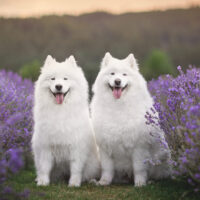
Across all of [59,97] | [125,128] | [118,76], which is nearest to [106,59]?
[118,76]

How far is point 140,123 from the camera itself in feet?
16.7

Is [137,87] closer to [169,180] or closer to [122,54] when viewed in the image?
[169,180]

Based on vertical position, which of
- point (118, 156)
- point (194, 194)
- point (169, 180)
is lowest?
point (194, 194)

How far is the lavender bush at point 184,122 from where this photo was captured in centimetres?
365

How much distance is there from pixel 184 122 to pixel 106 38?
1292 inches

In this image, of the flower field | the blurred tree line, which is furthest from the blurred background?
the flower field

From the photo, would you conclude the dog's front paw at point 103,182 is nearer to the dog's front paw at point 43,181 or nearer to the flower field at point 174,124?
the dog's front paw at point 43,181

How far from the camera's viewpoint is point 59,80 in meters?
5.00

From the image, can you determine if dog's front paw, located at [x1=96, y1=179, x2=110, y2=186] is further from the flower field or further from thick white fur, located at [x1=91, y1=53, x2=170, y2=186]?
the flower field

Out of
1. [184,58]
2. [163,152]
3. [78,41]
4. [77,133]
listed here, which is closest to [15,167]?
[77,133]

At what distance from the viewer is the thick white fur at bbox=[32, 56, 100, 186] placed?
5020mm

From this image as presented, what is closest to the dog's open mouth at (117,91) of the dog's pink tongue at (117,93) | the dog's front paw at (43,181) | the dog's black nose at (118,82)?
the dog's pink tongue at (117,93)

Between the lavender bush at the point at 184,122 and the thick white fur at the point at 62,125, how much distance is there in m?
1.22

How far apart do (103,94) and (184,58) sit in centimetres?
3155
